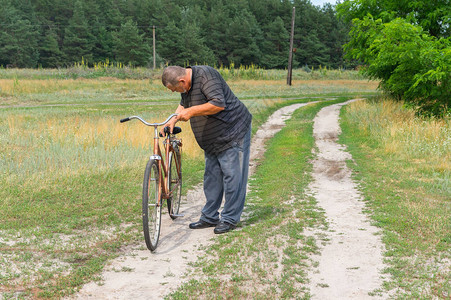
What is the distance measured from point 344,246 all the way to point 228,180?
5.13ft

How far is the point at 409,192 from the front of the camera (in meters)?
7.50

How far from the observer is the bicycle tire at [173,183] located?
5.65 m

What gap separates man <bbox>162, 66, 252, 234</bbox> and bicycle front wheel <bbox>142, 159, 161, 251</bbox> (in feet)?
1.91

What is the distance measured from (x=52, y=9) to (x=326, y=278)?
296ft

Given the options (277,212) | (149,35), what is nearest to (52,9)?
(149,35)

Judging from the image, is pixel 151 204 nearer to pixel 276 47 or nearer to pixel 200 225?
pixel 200 225

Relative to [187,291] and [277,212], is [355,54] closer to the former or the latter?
[277,212]

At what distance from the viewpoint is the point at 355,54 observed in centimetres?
2069

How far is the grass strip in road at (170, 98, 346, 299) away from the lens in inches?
154

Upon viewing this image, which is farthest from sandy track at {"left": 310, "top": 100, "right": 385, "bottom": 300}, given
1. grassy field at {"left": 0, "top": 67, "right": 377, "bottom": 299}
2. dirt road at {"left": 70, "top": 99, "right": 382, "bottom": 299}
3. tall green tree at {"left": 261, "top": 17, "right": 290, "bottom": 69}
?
tall green tree at {"left": 261, "top": 17, "right": 290, "bottom": 69}

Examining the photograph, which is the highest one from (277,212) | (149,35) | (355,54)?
(149,35)

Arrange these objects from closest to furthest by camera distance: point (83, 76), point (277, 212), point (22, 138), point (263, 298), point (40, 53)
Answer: point (263, 298), point (277, 212), point (22, 138), point (83, 76), point (40, 53)

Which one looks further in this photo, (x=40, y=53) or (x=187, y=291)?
(x=40, y=53)

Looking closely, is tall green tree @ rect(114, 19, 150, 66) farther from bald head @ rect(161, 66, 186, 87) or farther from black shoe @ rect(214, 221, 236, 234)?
bald head @ rect(161, 66, 186, 87)
